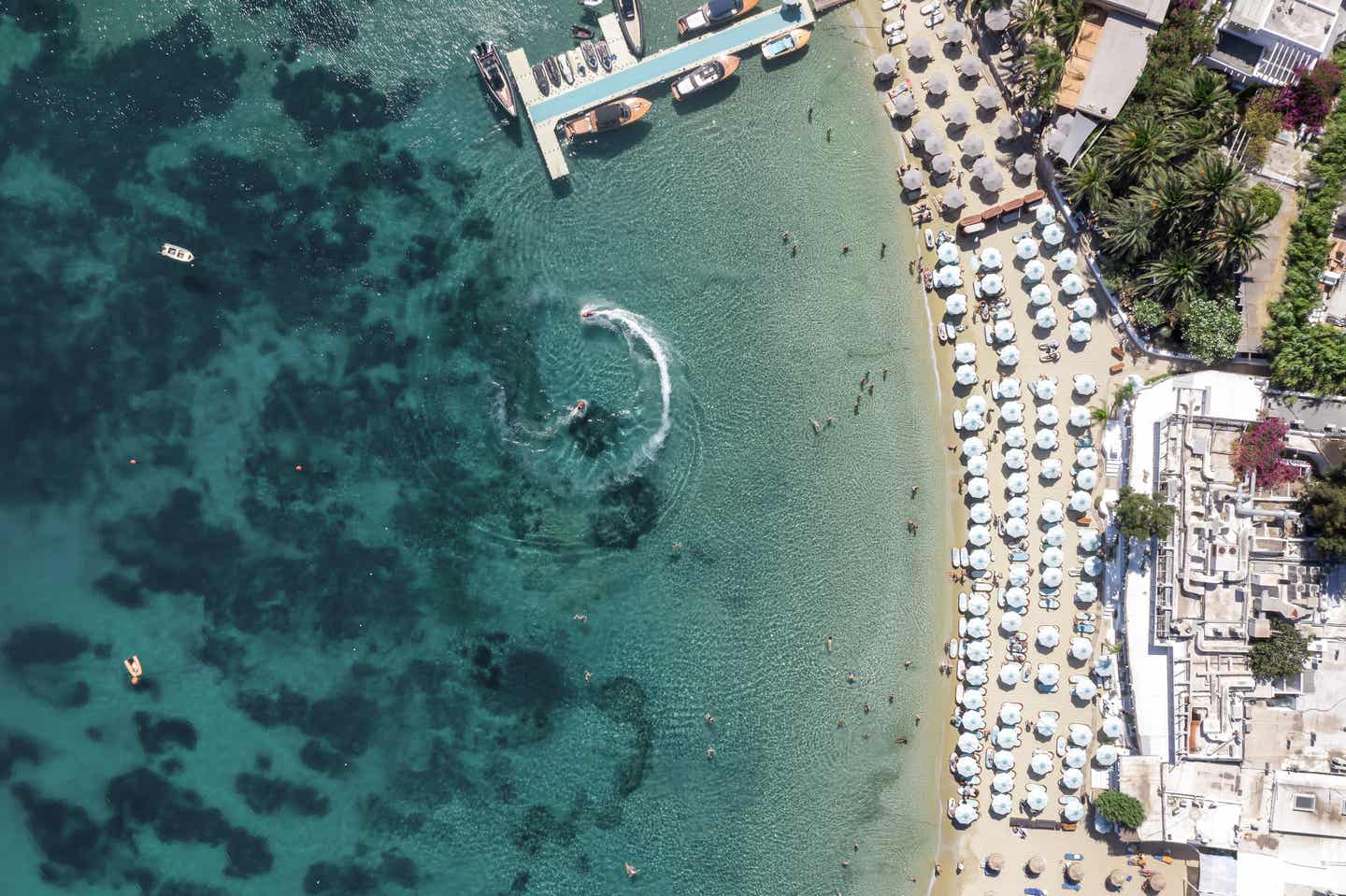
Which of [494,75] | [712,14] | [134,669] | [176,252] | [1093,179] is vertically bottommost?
[134,669]

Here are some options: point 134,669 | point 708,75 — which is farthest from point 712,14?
point 134,669

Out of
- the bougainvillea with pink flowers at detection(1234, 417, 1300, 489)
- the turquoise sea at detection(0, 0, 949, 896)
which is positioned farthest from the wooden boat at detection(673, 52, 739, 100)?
the bougainvillea with pink flowers at detection(1234, 417, 1300, 489)

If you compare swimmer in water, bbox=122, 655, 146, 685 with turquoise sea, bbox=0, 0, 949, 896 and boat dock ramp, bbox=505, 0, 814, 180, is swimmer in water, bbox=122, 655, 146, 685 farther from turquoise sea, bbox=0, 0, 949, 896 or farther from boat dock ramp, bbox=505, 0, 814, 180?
boat dock ramp, bbox=505, 0, 814, 180

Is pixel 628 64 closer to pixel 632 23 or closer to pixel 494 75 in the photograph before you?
pixel 632 23

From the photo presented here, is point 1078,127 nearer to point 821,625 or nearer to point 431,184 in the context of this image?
point 821,625

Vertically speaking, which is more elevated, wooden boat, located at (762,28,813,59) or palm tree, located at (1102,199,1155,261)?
wooden boat, located at (762,28,813,59)
